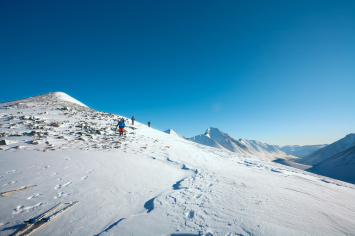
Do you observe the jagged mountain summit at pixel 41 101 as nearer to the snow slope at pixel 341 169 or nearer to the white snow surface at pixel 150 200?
the white snow surface at pixel 150 200

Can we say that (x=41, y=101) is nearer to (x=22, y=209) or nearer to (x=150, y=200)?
(x=22, y=209)

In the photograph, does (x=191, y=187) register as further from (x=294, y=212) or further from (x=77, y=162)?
(x=77, y=162)

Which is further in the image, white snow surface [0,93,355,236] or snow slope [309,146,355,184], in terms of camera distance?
snow slope [309,146,355,184]

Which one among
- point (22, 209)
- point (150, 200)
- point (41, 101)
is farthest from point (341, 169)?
point (41, 101)

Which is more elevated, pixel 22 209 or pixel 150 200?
pixel 22 209

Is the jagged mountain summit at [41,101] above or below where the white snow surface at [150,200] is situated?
above

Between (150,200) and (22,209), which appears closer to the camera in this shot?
(22,209)

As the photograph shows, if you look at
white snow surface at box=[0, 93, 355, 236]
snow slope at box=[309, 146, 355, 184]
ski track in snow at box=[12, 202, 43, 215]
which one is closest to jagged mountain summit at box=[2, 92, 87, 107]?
white snow surface at box=[0, 93, 355, 236]

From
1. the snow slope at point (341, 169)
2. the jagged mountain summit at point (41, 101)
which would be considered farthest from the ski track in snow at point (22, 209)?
the snow slope at point (341, 169)

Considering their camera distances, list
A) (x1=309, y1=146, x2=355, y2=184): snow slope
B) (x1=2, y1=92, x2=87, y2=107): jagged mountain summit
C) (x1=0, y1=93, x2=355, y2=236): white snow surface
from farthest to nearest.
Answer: (x1=309, y1=146, x2=355, y2=184): snow slope < (x1=2, y1=92, x2=87, y2=107): jagged mountain summit < (x1=0, y1=93, x2=355, y2=236): white snow surface

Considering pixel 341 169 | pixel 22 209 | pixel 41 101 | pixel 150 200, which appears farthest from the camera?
pixel 341 169

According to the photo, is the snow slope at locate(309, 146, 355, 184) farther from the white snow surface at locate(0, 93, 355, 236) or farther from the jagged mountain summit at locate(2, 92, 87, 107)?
the jagged mountain summit at locate(2, 92, 87, 107)

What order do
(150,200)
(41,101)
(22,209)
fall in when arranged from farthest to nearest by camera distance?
(41,101), (150,200), (22,209)

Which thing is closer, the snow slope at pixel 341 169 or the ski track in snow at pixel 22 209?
the ski track in snow at pixel 22 209
